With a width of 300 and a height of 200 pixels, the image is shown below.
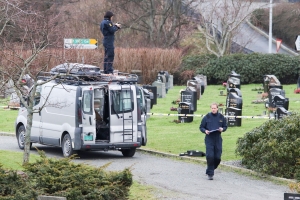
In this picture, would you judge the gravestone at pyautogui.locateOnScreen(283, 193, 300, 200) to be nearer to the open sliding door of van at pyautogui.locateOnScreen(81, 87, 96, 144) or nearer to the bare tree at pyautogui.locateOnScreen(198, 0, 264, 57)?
the open sliding door of van at pyautogui.locateOnScreen(81, 87, 96, 144)

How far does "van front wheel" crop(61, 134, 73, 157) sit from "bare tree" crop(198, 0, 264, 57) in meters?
34.3

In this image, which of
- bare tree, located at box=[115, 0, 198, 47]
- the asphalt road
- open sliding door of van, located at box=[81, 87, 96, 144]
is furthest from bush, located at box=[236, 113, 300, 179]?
bare tree, located at box=[115, 0, 198, 47]

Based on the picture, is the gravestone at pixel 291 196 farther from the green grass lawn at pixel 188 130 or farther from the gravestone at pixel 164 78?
the gravestone at pixel 164 78

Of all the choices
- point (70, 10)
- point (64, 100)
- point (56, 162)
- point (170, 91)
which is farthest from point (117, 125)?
point (70, 10)

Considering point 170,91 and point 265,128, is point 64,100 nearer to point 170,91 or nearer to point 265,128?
point 265,128

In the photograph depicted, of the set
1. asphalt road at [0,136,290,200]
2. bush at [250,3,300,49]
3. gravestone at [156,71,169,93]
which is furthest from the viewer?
bush at [250,3,300,49]

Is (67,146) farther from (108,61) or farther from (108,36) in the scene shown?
(108,36)

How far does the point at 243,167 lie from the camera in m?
18.5

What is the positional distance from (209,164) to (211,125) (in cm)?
84

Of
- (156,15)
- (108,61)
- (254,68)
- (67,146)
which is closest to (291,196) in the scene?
(67,146)

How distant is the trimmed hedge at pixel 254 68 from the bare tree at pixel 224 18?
2.84 m

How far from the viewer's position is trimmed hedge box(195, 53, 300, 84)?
50.7 m

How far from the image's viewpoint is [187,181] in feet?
55.3

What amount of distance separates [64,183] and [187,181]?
487 cm
